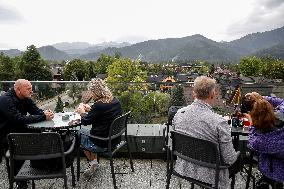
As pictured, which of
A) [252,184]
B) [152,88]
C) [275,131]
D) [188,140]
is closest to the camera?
[188,140]

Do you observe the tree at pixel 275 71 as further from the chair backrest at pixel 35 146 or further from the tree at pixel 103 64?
the chair backrest at pixel 35 146

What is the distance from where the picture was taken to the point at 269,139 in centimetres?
296

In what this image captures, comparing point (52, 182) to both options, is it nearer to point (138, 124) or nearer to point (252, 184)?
point (138, 124)

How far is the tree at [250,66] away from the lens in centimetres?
9181

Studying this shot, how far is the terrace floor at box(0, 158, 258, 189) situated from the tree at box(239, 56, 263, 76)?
93.0m

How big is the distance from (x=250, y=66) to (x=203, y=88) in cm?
9595

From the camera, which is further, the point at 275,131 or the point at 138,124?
the point at 138,124

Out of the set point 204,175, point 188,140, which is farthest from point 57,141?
point 204,175

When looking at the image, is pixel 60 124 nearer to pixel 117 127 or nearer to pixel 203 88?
pixel 117 127

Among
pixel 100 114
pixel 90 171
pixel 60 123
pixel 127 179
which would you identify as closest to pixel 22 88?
pixel 60 123

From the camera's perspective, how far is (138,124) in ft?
17.8

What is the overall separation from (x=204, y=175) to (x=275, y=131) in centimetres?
81

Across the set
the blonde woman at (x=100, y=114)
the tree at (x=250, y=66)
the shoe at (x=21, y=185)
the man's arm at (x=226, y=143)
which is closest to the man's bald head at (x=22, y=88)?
the blonde woman at (x=100, y=114)

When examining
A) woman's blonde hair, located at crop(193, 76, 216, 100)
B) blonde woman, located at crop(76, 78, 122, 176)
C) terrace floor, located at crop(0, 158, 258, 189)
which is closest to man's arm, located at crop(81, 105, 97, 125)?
blonde woman, located at crop(76, 78, 122, 176)
